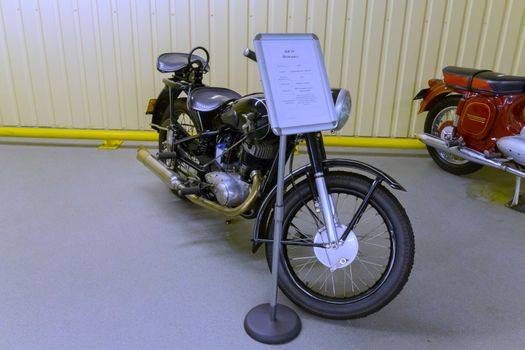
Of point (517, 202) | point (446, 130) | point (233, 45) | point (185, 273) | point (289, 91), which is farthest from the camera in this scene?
point (233, 45)

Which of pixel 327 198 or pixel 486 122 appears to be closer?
pixel 327 198

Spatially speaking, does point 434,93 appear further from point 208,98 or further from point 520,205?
point 208,98

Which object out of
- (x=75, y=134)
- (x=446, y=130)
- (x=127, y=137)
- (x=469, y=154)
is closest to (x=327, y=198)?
(x=469, y=154)

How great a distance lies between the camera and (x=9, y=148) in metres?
4.36

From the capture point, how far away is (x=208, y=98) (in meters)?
2.71

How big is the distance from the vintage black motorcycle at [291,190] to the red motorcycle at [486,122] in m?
1.03

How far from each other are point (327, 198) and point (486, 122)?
207 centimetres

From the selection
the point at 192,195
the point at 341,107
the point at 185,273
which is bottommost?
the point at 185,273

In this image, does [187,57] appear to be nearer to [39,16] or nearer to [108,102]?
[108,102]

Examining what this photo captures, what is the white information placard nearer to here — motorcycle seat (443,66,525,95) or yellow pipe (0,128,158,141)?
motorcycle seat (443,66,525,95)

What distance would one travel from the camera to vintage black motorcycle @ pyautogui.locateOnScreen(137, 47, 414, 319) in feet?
6.13

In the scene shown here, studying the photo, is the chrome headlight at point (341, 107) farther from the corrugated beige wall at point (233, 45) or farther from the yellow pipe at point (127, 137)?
the corrugated beige wall at point (233, 45)

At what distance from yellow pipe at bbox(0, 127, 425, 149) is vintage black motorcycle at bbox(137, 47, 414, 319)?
123cm

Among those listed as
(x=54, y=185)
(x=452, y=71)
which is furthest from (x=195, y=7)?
(x=452, y=71)
